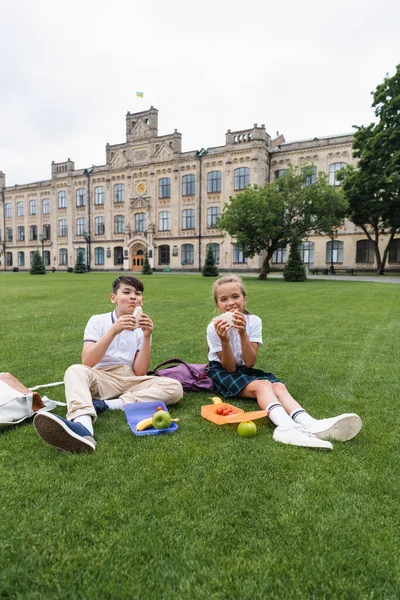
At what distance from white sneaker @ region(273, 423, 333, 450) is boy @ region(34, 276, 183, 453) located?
106 cm

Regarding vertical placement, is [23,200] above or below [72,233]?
above

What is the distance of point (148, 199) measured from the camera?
46.0 metres

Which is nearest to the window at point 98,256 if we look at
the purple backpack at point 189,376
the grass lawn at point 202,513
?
the purple backpack at point 189,376

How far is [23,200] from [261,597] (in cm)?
6225

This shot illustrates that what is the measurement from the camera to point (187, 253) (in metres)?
44.7

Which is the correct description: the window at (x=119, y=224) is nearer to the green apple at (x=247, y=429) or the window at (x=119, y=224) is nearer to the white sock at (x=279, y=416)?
the white sock at (x=279, y=416)

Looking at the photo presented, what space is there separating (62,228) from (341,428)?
5445 cm

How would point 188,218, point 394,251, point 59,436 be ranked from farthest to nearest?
point 188,218
point 394,251
point 59,436

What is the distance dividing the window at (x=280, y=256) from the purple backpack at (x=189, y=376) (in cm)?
3858

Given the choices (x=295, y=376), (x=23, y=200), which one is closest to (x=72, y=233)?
(x=23, y=200)

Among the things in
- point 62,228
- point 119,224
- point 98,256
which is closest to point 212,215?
point 119,224

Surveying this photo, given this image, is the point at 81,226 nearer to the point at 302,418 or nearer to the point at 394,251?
the point at 394,251

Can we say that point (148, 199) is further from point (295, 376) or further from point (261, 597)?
point (261, 597)

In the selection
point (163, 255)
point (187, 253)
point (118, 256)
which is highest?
point (187, 253)
